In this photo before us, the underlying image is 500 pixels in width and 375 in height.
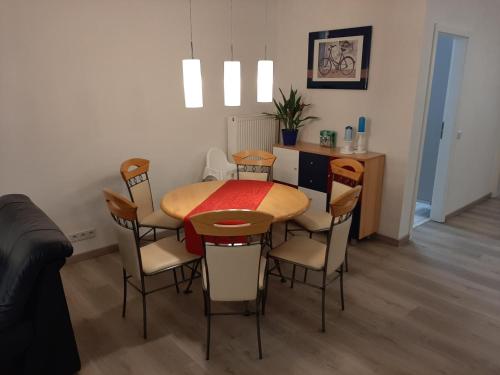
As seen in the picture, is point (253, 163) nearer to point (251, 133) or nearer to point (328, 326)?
point (251, 133)

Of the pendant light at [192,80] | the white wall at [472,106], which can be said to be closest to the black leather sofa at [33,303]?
the pendant light at [192,80]

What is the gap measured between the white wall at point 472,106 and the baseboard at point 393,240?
75 mm

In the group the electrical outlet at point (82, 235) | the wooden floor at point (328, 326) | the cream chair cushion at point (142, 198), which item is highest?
the cream chair cushion at point (142, 198)

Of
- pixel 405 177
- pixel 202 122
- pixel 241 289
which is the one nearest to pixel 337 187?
pixel 405 177

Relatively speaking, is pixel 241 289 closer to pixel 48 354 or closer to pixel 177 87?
pixel 48 354

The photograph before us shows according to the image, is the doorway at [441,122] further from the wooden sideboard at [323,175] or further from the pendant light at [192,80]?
the pendant light at [192,80]

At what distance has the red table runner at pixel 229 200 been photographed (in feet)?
8.58

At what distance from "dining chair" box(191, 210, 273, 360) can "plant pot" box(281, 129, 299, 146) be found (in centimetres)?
237

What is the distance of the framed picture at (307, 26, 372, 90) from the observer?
12.5 feet

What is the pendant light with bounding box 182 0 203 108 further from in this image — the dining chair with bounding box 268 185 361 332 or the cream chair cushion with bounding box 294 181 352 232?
the cream chair cushion with bounding box 294 181 352 232

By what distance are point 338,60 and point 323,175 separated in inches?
48.6

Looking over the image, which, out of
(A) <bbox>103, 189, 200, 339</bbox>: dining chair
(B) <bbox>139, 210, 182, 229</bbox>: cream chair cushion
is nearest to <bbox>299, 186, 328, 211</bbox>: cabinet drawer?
(B) <bbox>139, 210, 182, 229</bbox>: cream chair cushion

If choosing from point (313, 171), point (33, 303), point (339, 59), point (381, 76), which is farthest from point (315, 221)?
point (33, 303)

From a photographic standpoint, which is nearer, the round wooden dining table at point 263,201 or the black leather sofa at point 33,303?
the black leather sofa at point 33,303
